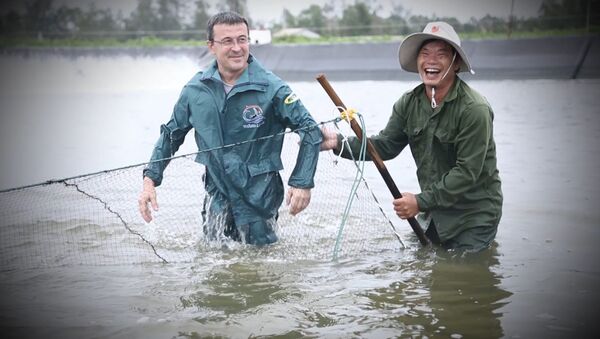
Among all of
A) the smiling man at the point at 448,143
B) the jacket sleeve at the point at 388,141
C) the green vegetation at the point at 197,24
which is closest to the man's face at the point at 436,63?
the smiling man at the point at 448,143

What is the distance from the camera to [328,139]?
18.9 ft

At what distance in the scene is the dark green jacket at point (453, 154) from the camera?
17.0 ft

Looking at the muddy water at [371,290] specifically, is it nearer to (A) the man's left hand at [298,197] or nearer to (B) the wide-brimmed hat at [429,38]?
(A) the man's left hand at [298,197]

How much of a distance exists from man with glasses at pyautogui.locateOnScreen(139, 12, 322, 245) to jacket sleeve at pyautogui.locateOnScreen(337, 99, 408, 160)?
0.39 meters

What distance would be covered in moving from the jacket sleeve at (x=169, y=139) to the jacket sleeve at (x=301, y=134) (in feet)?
2.32

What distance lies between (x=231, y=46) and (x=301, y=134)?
2.76 feet

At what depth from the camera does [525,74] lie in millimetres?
23641

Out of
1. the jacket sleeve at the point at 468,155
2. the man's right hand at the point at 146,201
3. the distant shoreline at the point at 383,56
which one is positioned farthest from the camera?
the distant shoreline at the point at 383,56

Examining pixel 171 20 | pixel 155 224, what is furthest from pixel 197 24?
pixel 155 224

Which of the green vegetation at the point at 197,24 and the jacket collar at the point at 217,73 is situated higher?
the green vegetation at the point at 197,24

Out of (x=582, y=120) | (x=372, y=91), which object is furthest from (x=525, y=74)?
(x=582, y=120)

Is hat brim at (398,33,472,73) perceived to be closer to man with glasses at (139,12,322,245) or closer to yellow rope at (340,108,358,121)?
yellow rope at (340,108,358,121)

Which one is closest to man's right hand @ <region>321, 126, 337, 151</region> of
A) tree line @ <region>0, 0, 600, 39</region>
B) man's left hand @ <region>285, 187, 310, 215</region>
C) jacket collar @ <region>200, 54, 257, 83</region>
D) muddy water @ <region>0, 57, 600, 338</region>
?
man's left hand @ <region>285, 187, 310, 215</region>

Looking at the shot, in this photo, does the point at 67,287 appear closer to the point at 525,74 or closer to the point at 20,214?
the point at 20,214
